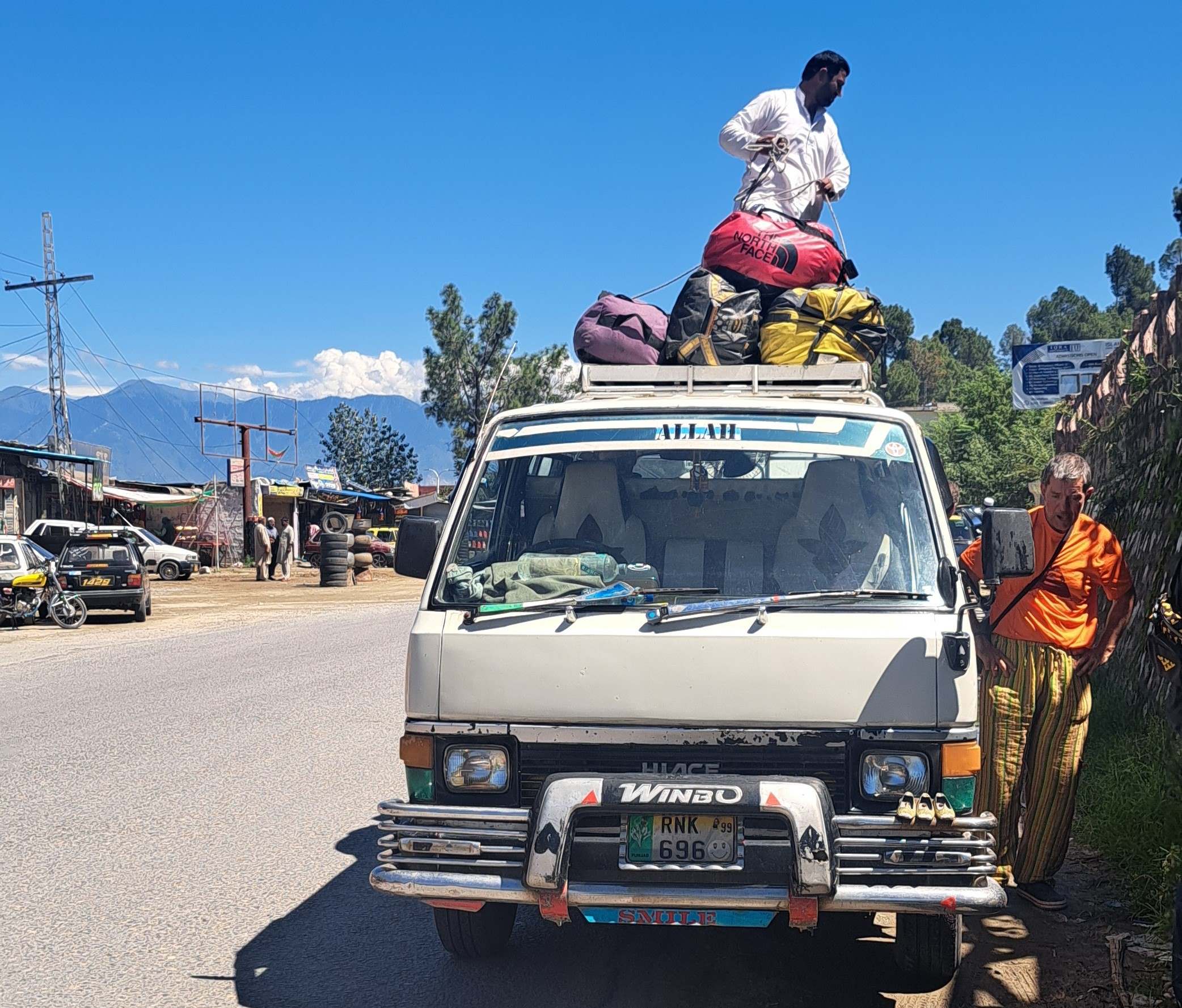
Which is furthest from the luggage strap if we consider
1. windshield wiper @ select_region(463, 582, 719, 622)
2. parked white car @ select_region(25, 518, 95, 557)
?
parked white car @ select_region(25, 518, 95, 557)

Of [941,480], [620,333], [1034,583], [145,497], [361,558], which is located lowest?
[361,558]

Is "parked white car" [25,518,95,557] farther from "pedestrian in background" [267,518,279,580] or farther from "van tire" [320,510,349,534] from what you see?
"van tire" [320,510,349,534]

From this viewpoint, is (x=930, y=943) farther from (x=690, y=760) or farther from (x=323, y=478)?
(x=323, y=478)

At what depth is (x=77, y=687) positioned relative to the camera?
41.7ft

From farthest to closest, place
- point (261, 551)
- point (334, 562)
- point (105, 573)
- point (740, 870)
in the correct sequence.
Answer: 1. point (261, 551)
2. point (334, 562)
3. point (105, 573)
4. point (740, 870)

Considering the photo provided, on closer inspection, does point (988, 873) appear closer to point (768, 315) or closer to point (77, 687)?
point (768, 315)

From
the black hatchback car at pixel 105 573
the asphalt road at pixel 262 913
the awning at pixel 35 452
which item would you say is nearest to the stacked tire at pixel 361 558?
the awning at pixel 35 452

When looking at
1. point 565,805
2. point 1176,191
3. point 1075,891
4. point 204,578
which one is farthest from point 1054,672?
point 1176,191

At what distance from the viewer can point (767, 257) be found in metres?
6.59

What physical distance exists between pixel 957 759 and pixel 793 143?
472 centimetres

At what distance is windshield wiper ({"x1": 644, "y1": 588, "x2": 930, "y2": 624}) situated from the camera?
4.03m

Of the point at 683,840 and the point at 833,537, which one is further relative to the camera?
the point at 833,537

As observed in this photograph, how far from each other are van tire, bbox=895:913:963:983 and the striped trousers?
121cm

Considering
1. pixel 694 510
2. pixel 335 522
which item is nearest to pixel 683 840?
pixel 694 510
